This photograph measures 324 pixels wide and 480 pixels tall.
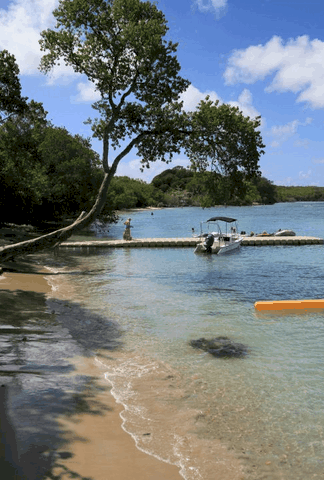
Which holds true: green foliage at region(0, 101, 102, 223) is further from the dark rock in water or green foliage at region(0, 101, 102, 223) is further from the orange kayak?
the dark rock in water

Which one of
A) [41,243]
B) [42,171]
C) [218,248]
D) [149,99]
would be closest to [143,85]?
[149,99]

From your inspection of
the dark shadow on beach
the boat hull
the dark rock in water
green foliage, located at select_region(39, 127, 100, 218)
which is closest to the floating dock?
the boat hull

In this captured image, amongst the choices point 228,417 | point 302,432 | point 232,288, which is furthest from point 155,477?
point 232,288

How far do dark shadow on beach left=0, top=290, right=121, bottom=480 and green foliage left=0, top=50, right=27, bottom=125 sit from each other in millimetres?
17296

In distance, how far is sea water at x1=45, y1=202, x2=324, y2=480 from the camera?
668 cm

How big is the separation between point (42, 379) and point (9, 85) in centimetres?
2462

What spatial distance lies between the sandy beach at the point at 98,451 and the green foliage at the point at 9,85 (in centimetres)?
2476

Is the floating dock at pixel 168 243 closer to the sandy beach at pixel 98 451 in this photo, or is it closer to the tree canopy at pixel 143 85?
the tree canopy at pixel 143 85

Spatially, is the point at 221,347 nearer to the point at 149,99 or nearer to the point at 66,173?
the point at 149,99

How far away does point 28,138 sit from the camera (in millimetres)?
39281

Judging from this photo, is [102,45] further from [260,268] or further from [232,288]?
[260,268]

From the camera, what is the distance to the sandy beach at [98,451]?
5871mm

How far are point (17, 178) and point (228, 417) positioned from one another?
38.6 metres

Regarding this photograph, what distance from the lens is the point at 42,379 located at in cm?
902
